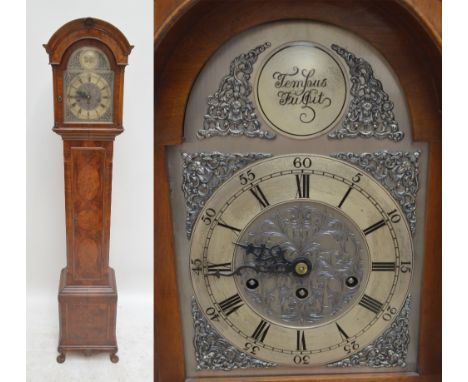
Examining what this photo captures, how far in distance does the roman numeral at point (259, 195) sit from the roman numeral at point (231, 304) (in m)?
0.22

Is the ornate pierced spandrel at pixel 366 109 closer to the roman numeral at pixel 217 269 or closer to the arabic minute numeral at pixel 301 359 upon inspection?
the roman numeral at pixel 217 269

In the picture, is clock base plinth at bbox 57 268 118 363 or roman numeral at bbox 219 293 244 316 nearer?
clock base plinth at bbox 57 268 118 363

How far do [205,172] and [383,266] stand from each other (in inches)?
18.6

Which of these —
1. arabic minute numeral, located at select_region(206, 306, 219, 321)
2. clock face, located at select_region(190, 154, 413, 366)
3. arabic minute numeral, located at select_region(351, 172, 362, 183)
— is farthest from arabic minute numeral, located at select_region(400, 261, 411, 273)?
arabic minute numeral, located at select_region(206, 306, 219, 321)

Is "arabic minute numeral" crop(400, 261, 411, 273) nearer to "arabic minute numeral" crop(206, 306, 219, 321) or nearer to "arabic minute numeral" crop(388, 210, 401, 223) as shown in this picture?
"arabic minute numeral" crop(388, 210, 401, 223)

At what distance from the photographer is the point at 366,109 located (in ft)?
5.43

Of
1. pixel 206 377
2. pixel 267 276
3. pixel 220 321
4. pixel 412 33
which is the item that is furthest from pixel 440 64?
pixel 206 377

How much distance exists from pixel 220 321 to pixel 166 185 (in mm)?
342

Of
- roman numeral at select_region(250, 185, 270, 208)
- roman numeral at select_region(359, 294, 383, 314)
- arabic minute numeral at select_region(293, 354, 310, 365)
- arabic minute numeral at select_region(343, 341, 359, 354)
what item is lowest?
arabic minute numeral at select_region(293, 354, 310, 365)

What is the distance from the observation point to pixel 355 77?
5.40ft

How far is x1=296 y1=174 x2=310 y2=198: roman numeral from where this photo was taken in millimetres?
1653

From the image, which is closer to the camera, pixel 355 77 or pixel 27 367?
pixel 27 367

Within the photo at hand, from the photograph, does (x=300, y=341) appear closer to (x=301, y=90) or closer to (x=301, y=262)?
(x=301, y=262)

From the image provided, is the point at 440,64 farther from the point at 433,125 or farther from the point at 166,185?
the point at 166,185
